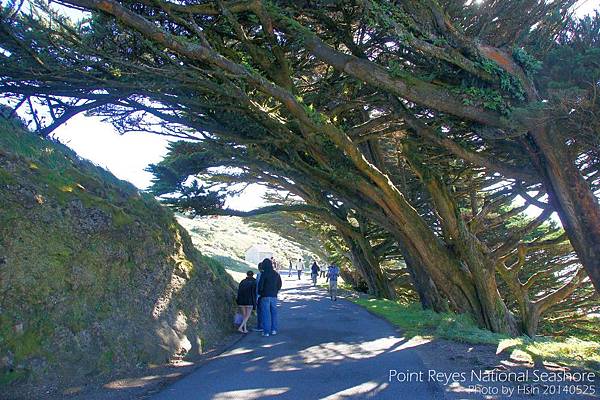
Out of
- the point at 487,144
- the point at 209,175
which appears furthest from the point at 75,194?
the point at 209,175

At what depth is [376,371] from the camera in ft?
19.7

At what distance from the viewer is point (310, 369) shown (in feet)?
20.3

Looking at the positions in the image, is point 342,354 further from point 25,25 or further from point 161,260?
point 25,25

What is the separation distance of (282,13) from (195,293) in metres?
5.05

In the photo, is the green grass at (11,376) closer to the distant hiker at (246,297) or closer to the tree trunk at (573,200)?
the distant hiker at (246,297)

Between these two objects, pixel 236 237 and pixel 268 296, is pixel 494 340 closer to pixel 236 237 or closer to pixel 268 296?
pixel 268 296

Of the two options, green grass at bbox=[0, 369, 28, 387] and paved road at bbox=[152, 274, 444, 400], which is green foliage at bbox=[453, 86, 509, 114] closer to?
paved road at bbox=[152, 274, 444, 400]

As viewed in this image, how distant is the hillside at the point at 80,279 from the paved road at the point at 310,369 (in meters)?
0.86

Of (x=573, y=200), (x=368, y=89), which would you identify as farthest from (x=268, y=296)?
(x=573, y=200)

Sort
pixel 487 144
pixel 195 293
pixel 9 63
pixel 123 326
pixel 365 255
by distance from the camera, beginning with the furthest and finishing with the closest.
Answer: pixel 365 255
pixel 487 144
pixel 195 293
pixel 9 63
pixel 123 326

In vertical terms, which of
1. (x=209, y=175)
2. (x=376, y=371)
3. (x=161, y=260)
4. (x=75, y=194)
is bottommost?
(x=376, y=371)

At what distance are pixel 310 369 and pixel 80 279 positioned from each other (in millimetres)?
3094

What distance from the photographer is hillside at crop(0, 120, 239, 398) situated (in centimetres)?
498

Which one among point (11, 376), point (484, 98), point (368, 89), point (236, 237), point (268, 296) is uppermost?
point (236, 237)
